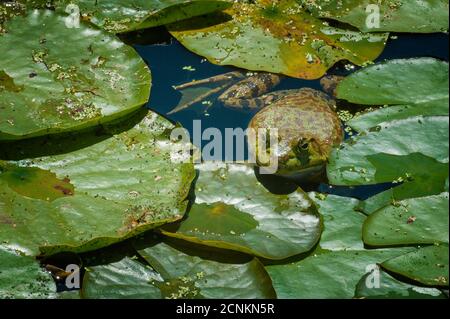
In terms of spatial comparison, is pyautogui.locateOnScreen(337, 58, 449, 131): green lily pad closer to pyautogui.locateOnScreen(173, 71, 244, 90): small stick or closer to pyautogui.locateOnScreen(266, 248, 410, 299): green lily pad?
pyautogui.locateOnScreen(173, 71, 244, 90): small stick

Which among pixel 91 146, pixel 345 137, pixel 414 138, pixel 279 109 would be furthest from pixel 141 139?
pixel 414 138

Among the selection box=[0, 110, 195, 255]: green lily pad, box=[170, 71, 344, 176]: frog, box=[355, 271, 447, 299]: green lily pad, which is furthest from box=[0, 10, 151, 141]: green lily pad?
box=[355, 271, 447, 299]: green lily pad

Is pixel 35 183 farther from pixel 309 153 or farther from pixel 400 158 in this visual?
pixel 400 158

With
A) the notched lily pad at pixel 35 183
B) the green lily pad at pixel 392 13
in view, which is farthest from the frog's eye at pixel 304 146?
A: the notched lily pad at pixel 35 183

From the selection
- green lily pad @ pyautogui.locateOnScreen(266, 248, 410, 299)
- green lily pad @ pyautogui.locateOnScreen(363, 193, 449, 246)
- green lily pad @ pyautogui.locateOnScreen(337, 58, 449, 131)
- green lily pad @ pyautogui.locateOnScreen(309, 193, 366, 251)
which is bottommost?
green lily pad @ pyautogui.locateOnScreen(266, 248, 410, 299)

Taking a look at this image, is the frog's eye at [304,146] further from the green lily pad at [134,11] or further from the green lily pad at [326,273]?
the green lily pad at [134,11]

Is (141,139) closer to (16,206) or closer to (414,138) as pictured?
(16,206)

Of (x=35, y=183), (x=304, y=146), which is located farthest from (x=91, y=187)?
(x=304, y=146)
